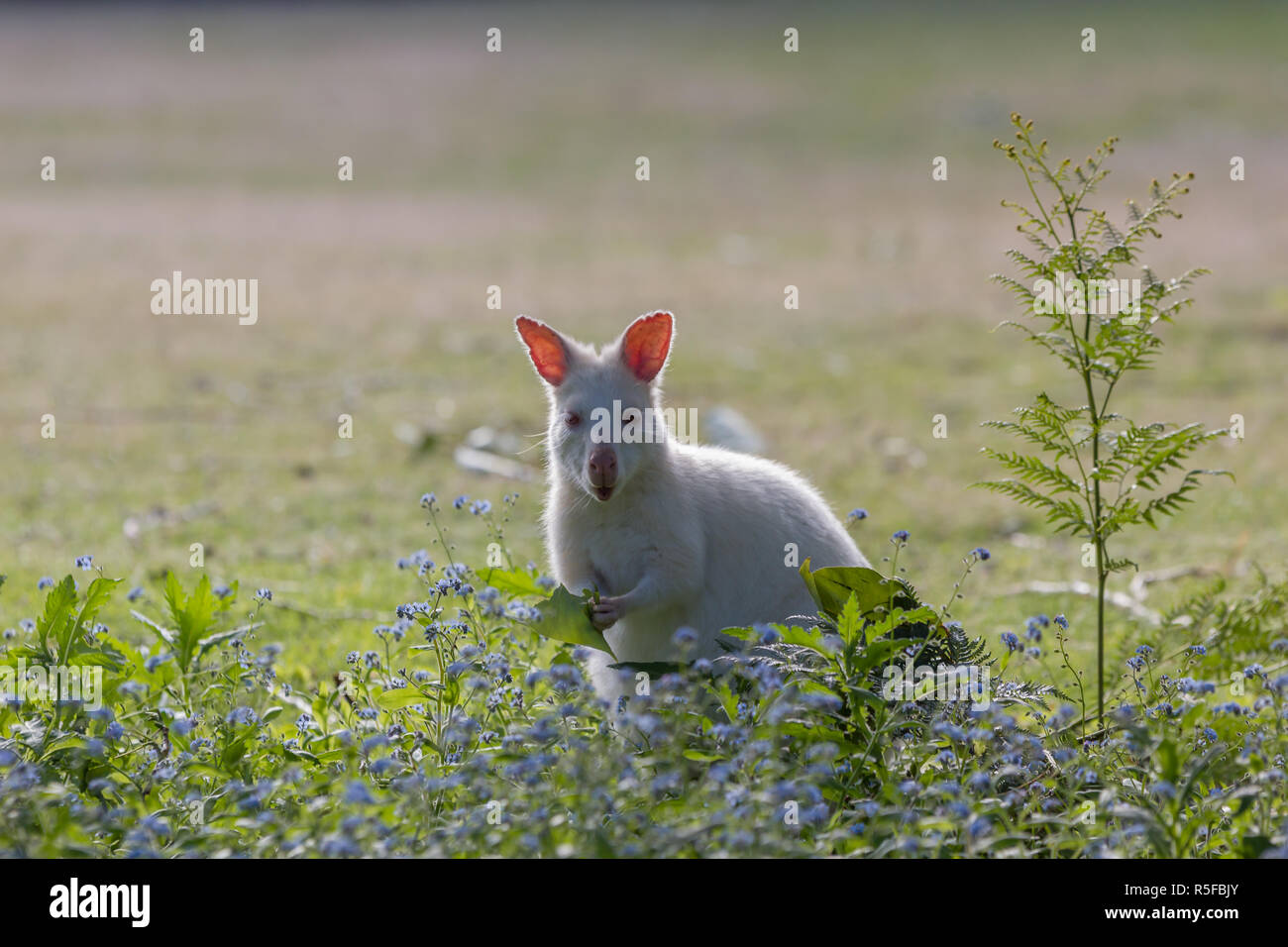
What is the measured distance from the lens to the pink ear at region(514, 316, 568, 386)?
5.09 m

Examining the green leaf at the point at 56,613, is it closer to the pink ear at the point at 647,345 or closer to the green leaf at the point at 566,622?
the green leaf at the point at 566,622

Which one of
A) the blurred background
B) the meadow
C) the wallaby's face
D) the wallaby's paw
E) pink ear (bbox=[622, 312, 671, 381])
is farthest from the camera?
the blurred background

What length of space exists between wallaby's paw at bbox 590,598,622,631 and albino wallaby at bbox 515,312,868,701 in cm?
5

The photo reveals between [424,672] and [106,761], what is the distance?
3.61 feet

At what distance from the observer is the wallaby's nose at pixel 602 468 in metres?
4.68

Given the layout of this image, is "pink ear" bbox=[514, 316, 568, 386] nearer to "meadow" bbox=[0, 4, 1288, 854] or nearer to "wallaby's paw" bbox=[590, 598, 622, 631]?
"meadow" bbox=[0, 4, 1288, 854]

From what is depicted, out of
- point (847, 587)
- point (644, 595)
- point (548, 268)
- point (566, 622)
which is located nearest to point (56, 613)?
point (566, 622)

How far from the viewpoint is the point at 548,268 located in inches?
790

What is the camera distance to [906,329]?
54.5 ft

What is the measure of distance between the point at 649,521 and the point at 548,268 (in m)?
15.5

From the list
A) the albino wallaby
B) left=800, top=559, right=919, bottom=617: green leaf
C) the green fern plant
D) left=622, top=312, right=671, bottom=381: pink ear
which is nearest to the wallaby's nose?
the albino wallaby
